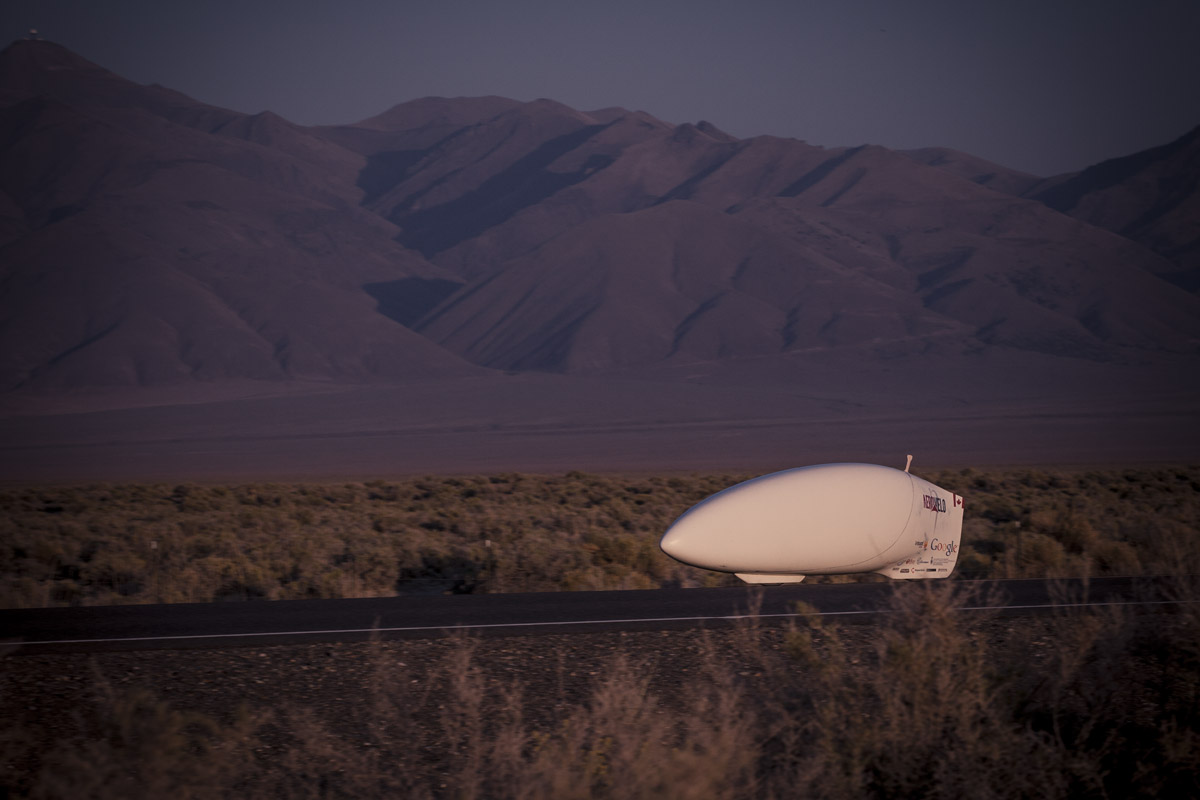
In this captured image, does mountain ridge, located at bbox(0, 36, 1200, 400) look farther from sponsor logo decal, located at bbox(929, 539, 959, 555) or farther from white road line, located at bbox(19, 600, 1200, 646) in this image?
white road line, located at bbox(19, 600, 1200, 646)

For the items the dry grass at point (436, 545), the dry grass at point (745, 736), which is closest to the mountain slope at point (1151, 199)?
the dry grass at point (436, 545)

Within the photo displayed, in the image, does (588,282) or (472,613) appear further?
(588,282)

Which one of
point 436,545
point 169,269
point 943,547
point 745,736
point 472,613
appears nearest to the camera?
point 745,736

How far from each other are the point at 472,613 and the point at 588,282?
4664 inches

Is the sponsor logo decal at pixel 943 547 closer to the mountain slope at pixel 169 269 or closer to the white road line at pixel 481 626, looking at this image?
the white road line at pixel 481 626

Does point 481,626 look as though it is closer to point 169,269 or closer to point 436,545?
point 436,545

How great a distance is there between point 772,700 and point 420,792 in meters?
2.41

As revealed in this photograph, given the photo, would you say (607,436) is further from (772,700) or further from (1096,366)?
(772,700)

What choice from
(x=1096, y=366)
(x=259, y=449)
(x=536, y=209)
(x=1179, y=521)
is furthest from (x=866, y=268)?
(x=1179, y=521)

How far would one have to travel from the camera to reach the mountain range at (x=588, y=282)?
106 metres

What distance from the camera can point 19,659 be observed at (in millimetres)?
8992

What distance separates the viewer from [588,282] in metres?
128

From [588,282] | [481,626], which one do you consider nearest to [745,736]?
[481,626]

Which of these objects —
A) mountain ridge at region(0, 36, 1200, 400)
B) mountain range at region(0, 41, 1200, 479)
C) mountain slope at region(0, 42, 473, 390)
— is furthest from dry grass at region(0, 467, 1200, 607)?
mountain slope at region(0, 42, 473, 390)
